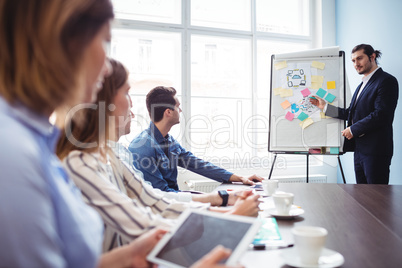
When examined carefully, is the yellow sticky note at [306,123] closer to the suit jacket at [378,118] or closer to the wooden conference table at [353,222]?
the suit jacket at [378,118]

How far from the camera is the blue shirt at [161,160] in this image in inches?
72.2

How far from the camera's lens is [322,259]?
0.69 meters

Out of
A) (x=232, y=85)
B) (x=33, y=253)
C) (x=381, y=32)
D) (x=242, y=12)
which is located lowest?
(x=33, y=253)

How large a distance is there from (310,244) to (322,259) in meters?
0.08

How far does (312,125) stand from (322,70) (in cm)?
55

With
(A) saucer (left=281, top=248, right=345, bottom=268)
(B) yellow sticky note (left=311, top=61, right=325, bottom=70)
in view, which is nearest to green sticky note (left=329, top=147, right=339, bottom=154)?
(B) yellow sticky note (left=311, top=61, right=325, bottom=70)

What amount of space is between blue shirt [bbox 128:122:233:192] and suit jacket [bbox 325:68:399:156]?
4.86 feet

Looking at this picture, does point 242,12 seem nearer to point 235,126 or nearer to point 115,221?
point 235,126

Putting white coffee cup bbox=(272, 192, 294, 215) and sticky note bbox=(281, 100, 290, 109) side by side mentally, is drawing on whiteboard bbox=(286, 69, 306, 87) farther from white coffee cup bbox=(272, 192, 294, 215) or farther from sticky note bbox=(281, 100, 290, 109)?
white coffee cup bbox=(272, 192, 294, 215)

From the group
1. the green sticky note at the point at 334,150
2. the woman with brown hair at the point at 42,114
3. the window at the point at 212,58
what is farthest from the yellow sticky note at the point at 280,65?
the woman with brown hair at the point at 42,114

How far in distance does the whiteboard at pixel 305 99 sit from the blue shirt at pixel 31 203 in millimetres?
2888

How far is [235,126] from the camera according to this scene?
373cm

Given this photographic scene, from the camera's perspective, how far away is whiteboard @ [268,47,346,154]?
3.01 m

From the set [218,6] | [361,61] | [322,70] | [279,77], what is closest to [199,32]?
[218,6]
